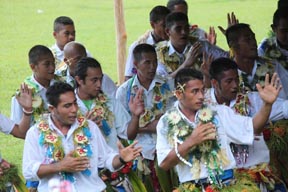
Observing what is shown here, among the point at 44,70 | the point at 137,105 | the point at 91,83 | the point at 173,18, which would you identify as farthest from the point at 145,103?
the point at 173,18

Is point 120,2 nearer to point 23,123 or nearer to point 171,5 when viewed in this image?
point 171,5

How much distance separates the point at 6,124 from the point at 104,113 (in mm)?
917

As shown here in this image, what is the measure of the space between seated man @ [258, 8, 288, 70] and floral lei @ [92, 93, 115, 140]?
2296 millimetres

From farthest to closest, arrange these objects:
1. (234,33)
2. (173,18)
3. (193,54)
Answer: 1. (173,18)
2. (193,54)
3. (234,33)

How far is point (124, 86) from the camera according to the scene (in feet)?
27.0

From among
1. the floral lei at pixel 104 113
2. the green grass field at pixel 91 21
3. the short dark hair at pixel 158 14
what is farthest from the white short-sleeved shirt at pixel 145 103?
the green grass field at pixel 91 21

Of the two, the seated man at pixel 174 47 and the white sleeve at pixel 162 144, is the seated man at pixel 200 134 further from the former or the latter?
the seated man at pixel 174 47

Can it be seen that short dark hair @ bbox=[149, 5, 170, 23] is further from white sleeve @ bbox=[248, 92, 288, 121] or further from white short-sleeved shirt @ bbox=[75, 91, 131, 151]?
white sleeve @ bbox=[248, 92, 288, 121]

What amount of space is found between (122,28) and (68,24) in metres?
3.69

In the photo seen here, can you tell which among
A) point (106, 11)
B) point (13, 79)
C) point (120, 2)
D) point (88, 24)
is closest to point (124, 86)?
point (120, 2)

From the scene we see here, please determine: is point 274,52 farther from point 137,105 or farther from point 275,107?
point 137,105

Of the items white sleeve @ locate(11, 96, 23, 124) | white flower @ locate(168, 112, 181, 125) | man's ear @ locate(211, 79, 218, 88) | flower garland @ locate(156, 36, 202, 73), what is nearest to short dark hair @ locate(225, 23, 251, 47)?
man's ear @ locate(211, 79, 218, 88)

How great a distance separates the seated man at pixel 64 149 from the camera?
20.7ft

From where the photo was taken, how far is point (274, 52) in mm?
9047
